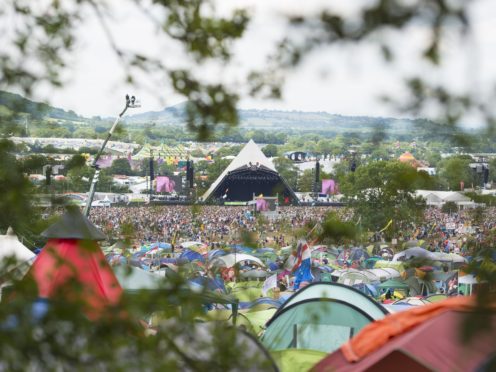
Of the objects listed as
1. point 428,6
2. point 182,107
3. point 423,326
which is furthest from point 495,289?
point 423,326

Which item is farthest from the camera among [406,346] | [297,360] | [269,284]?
[269,284]

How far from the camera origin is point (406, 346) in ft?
10.6

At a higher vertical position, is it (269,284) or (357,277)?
(269,284)

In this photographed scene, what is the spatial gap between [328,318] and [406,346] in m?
2.34

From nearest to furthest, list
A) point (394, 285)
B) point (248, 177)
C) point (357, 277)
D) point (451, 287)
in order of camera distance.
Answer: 1. point (451, 287)
2. point (394, 285)
3. point (357, 277)
4. point (248, 177)

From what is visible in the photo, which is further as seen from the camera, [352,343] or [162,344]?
[352,343]

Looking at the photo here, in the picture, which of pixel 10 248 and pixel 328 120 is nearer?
pixel 328 120

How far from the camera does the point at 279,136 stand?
4429 inches

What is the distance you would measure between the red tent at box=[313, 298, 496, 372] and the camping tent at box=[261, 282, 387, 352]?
129 cm

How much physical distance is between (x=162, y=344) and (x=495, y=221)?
0.89 metres

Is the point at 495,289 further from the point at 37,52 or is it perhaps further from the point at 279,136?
the point at 279,136

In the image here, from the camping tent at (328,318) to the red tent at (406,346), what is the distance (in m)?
1.29

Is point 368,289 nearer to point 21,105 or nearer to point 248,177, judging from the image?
point 21,105

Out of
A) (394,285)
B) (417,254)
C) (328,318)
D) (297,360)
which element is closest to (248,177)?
(394,285)
